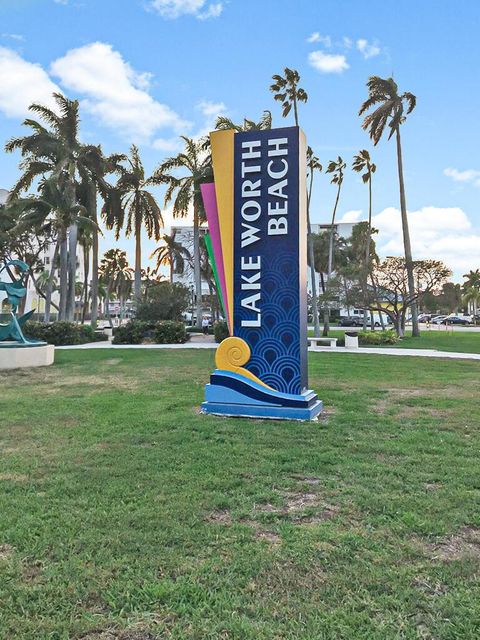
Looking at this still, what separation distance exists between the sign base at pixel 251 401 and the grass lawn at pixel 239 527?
1.18 feet

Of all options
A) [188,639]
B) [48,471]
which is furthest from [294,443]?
[188,639]

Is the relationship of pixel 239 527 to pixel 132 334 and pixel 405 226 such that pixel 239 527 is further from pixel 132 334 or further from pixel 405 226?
pixel 405 226

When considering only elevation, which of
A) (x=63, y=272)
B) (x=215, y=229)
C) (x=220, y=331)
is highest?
(x=63, y=272)

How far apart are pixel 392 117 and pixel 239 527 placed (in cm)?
3207

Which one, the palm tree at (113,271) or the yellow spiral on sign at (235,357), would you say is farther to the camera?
the palm tree at (113,271)

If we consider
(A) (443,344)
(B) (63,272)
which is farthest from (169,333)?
(A) (443,344)

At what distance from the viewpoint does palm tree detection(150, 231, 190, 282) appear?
134ft

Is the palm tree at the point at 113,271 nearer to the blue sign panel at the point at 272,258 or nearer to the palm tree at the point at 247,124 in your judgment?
the palm tree at the point at 247,124

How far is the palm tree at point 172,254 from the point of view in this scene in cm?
4098

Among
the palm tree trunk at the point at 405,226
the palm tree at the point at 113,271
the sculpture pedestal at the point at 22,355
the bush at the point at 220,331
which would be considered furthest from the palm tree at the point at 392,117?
the palm tree at the point at 113,271

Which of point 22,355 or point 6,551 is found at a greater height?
point 22,355

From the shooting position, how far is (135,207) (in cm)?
3186

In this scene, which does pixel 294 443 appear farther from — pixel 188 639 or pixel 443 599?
pixel 188 639

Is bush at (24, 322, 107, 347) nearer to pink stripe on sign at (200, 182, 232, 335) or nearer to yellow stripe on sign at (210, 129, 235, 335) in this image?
pink stripe on sign at (200, 182, 232, 335)
